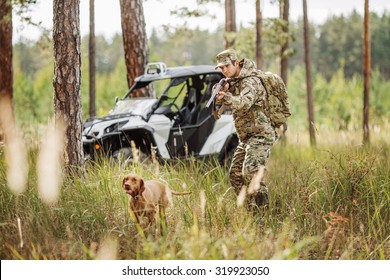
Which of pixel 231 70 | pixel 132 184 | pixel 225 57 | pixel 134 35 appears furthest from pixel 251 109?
pixel 134 35

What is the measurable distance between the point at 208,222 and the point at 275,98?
1849 millimetres

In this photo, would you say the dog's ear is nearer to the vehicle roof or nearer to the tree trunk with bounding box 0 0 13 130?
the vehicle roof

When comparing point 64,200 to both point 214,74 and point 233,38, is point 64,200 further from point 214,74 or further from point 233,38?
point 233,38

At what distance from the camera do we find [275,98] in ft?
22.3

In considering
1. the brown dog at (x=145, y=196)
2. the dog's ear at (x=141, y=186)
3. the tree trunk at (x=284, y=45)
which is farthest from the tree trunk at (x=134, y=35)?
the dog's ear at (x=141, y=186)

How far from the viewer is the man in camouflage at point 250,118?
654 centimetres

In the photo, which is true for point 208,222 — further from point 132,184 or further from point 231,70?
point 231,70

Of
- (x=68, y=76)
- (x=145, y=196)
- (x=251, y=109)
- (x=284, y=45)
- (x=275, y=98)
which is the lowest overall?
(x=145, y=196)

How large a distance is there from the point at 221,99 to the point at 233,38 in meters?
8.96

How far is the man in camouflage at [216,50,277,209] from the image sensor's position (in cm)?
654

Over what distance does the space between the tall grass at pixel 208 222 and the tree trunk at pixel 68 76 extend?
0.39m

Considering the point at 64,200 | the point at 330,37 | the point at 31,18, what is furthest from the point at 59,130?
the point at 330,37

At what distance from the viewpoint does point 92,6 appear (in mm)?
14383
